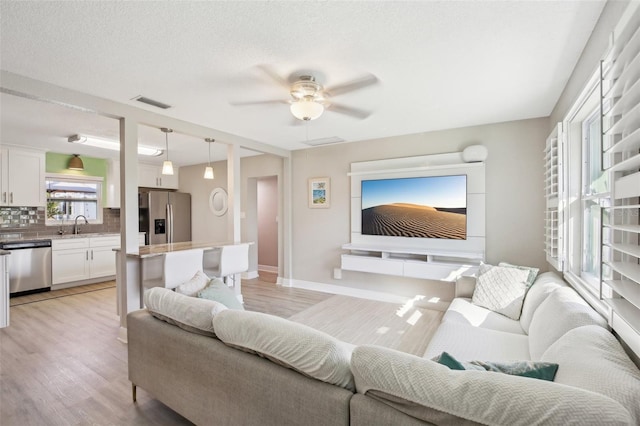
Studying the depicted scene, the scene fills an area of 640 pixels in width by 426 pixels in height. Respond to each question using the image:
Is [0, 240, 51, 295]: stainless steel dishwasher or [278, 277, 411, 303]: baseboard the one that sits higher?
[0, 240, 51, 295]: stainless steel dishwasher

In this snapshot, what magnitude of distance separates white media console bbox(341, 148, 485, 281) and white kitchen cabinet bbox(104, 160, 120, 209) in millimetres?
4655

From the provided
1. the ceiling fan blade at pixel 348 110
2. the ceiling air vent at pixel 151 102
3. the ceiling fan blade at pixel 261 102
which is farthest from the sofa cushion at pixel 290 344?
the ceiling air vent at pixel 151 102

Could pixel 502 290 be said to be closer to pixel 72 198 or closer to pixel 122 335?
pixel 122 335

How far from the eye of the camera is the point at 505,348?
6.53 ft

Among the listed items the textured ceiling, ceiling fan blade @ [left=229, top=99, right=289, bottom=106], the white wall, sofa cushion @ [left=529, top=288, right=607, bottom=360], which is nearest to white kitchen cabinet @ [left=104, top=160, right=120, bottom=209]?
the textured ceiling

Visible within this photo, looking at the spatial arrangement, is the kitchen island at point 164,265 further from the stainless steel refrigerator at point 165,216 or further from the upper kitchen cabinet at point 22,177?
the upper kitchen cabinet at point 22,177

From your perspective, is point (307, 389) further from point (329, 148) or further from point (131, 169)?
point (329, 148)

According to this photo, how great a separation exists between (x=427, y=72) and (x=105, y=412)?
3.29 metres

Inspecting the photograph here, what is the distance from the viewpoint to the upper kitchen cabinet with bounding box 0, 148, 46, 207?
15.8 feet

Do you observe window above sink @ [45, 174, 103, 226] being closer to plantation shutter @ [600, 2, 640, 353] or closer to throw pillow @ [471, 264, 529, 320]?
throw pillow @ [471, 264, 529, 320]

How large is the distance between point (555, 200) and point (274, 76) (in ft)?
8.79

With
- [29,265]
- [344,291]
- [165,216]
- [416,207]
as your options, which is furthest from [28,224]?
[416,207]

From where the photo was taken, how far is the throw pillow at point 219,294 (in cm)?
213

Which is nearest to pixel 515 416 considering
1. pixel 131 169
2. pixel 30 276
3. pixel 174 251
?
pixel 174 251
